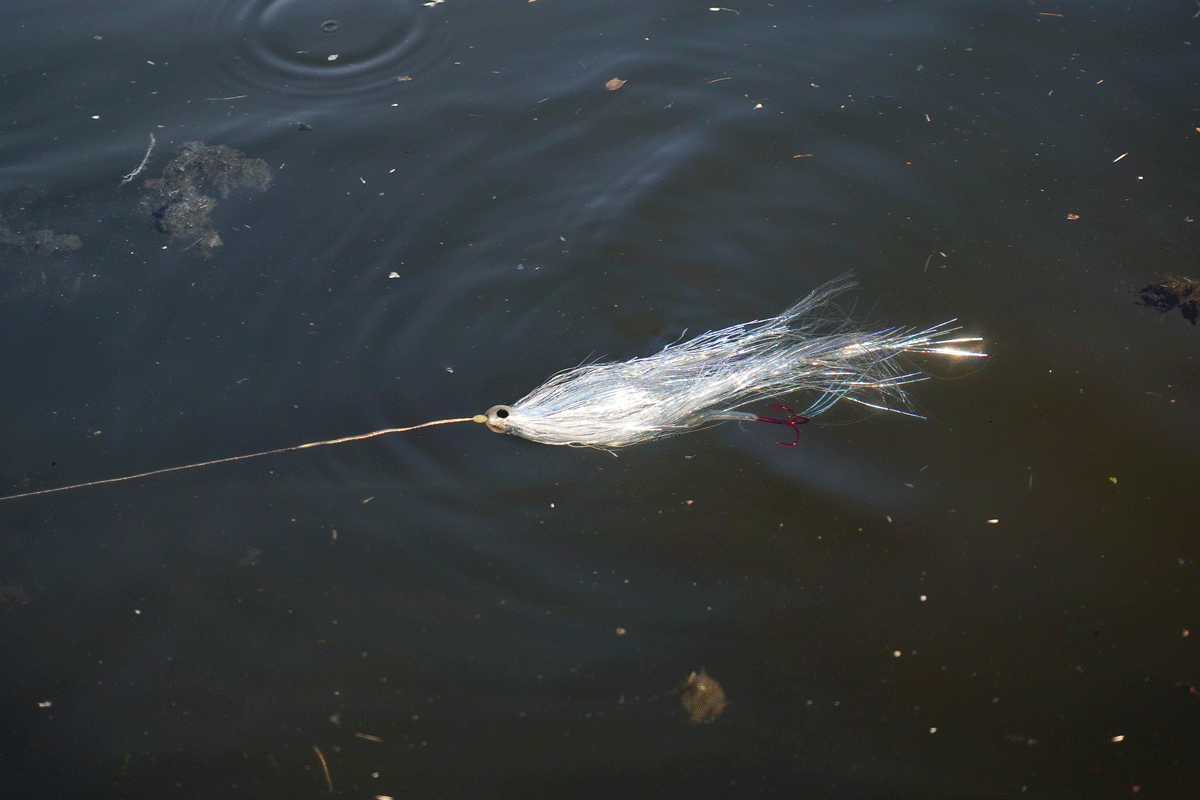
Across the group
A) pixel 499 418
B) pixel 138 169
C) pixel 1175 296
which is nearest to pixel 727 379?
pixel 499 418

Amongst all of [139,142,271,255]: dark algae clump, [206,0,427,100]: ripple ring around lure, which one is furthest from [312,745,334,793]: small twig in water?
[206,0,427,100]: ripple ring around lure

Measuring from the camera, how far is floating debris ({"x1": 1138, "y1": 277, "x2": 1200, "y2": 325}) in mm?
3381

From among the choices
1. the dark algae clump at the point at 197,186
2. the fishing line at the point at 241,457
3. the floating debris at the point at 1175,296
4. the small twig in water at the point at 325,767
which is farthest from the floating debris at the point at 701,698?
the dark algae clump at the point at 197,186

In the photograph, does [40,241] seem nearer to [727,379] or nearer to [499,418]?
[499,418]

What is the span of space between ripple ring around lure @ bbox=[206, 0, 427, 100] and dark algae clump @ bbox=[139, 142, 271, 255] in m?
0.59

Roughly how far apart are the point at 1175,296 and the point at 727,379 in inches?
78.5

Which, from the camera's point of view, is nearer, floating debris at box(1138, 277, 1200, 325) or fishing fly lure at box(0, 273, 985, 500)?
fishing fly lure at box(0, 273, 985, 500)

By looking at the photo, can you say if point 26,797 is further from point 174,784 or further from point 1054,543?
point 1054,543

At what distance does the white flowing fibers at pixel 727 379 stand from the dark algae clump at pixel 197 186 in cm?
183

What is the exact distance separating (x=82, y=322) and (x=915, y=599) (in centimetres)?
362

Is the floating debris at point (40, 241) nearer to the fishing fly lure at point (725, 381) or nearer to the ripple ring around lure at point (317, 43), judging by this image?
the ripple ring around lure at point (317, 43)

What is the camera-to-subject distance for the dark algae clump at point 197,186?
149 inches

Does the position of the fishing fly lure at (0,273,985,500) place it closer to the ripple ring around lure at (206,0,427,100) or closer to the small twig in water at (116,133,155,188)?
the small twig in water at (116,133,155,188)

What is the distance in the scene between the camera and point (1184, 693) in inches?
102
